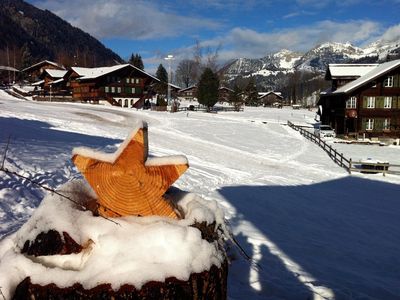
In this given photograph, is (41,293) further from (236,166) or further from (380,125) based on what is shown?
(380,125)

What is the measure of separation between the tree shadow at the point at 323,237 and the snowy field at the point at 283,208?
0.03m

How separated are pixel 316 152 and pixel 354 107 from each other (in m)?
15.7

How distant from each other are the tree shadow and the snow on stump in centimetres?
515

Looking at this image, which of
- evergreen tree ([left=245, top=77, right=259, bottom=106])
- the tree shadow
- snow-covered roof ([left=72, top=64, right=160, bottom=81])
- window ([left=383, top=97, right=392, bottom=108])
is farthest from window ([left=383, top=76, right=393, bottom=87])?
evergreen tree ([left=245, top=77, right=259, bottom=106])

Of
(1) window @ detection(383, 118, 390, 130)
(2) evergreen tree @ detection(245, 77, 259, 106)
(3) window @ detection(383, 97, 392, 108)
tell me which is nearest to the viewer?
(3) window @ detection(383, 97, 392, 108)

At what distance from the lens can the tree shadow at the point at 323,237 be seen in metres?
7.98

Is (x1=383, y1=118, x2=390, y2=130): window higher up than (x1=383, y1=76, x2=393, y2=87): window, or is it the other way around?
(x1=383, y1=76, x2=393, y2=87): window

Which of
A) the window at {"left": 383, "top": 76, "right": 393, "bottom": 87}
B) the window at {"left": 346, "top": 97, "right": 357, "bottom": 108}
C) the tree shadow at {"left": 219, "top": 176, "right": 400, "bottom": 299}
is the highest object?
the window at {"left": 383, "top": 76, "right": 393, "bottom": 87}

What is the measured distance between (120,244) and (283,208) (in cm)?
1307

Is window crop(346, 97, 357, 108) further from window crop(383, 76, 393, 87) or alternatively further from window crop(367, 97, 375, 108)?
window crop(383, 76, 393, 87)

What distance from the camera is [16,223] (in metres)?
8.14

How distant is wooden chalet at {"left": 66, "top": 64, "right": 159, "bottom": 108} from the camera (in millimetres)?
62375

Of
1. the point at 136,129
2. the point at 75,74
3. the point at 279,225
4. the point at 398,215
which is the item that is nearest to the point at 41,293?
the point at 136,129

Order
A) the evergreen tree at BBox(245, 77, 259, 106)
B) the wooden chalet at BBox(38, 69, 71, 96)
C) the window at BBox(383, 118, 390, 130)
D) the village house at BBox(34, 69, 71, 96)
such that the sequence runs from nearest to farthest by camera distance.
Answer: the window at BBox(383, 118, 390, 130), the village house at BBox(34, 69, 71, 96), the wooden chalet at BBox(38, 69, 71, 96), the evergreen tree at BBox(245, 77, 259, 106)
